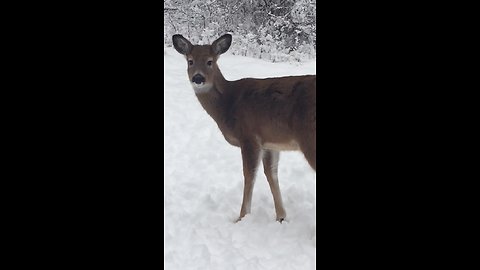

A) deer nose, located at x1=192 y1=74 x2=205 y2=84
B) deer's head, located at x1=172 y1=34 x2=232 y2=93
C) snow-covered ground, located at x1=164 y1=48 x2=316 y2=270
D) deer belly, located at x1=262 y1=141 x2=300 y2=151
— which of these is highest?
deer's head, located at x1=172 y1=34 x2=232 y2=93

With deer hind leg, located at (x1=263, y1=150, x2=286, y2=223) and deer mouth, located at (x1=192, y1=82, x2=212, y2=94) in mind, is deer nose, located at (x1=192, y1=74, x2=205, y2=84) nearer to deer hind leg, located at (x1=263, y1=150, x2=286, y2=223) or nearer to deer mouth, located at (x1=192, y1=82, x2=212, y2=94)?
deer mouth, located at (x1=192, y1=82, x2=212, y2=94)

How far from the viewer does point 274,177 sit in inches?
214

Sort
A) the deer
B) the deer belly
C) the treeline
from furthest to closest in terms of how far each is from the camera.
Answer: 1. the treeline
2. the deer belly
3. the deer

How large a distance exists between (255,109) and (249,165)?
1.84ft

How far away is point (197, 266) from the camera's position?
4141 millimetres

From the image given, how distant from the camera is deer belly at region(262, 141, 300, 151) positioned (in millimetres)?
4945

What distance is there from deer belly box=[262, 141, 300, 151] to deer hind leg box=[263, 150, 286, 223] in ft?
0.95

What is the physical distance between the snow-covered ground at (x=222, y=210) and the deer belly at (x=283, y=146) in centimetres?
71

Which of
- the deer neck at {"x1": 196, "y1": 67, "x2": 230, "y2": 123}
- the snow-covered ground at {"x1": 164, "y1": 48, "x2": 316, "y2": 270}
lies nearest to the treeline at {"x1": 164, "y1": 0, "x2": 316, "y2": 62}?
the snow-covered ground at {"x1": 164, "y1": 48, "x2": 316, "y2": 270}

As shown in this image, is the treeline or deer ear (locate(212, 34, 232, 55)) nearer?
deer ear (locate(212, 34, 232, 55))

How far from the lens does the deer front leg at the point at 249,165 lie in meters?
5.20
